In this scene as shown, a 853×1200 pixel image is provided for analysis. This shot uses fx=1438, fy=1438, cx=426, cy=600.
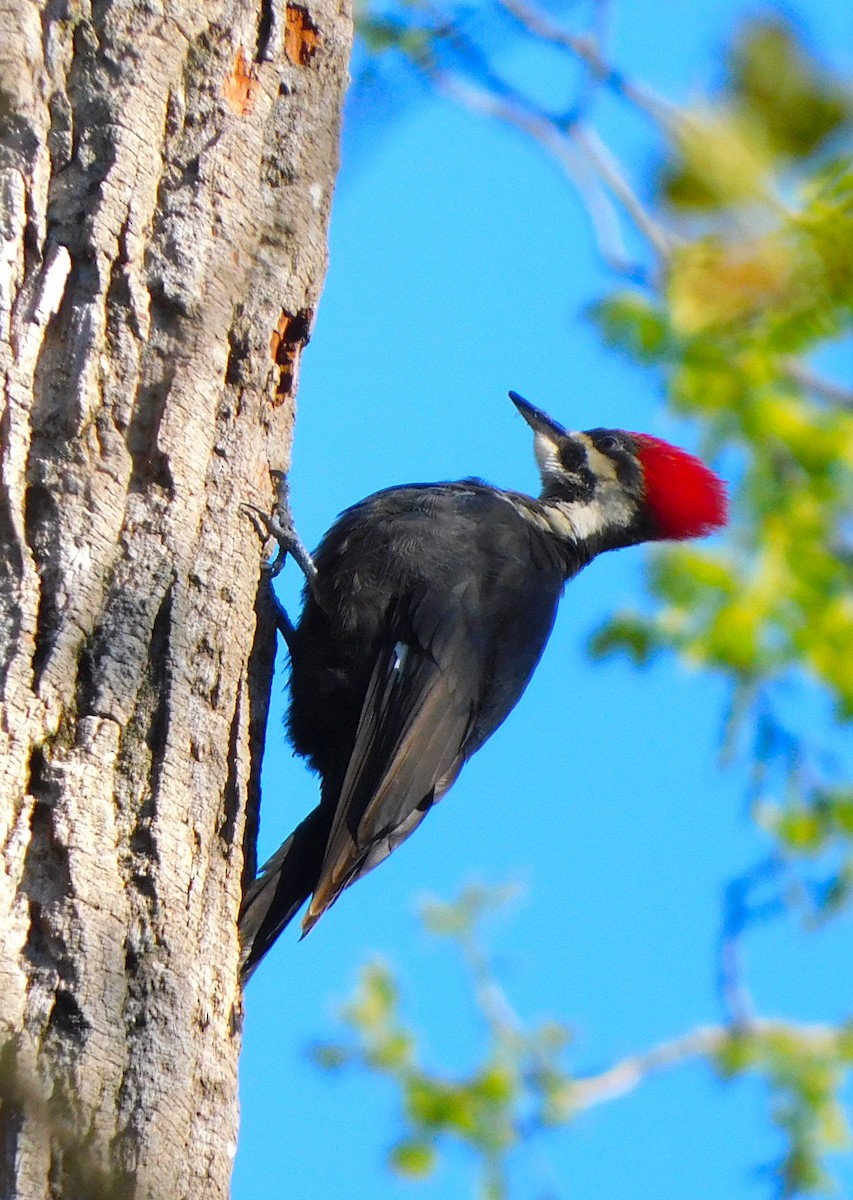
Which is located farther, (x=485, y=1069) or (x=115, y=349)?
(x=485, y=1069)

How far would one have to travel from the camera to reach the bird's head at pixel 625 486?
4.74 m

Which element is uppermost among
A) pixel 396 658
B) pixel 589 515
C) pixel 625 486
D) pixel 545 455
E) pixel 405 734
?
pixel 545 455

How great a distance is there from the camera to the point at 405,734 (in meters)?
3.31

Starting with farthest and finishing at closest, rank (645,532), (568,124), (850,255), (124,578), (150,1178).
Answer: (645,532), (568,124), (124,578), (150,1178), (850,255)

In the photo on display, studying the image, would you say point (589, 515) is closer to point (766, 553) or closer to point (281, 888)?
point (766, 553)

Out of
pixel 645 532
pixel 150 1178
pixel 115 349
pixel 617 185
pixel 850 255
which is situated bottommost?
pixel 150 1178

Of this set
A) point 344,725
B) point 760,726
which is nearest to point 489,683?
point 344,725

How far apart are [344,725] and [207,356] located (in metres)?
1.29

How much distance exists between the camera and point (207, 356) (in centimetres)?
246

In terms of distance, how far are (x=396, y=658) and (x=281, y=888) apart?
27.1 inches

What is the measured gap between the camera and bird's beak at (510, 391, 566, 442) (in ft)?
Answer: 16.4

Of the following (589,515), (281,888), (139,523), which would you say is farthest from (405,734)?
(589,515)

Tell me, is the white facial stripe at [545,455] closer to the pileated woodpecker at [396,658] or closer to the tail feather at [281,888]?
the pileated woodpecker at [396,658]

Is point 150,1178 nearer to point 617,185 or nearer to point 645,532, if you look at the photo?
point 645,532
